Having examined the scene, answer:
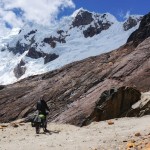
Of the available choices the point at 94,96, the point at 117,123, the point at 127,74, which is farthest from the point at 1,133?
the point at 127,74

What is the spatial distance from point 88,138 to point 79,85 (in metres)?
36.7

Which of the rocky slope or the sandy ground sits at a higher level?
the rocky slope

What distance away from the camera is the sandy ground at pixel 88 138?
62.2 ft

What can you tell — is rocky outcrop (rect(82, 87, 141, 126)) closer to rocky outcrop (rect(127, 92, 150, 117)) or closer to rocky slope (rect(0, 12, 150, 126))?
rocky outcrop (rect(127, 92, 150, 117))

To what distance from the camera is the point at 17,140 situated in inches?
931

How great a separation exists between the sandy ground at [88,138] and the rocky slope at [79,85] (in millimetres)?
11616

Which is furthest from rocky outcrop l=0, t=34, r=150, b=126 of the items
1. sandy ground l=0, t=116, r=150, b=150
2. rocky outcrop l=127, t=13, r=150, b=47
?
sandy ground l=0, t=116, r=150, b=150

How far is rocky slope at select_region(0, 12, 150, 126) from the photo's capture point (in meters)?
44.8

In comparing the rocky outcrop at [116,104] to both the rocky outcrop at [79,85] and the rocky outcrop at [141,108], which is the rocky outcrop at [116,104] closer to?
the rocky outcrop at [141,108]

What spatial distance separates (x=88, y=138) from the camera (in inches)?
854

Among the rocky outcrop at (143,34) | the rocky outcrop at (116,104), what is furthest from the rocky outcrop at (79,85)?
the rocky outcrop at (116,104)

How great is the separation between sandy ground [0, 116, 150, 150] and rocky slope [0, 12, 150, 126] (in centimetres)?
1162

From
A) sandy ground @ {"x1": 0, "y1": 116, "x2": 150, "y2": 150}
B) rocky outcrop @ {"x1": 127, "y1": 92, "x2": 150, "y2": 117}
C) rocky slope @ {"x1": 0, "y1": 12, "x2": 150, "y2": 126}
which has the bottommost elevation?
sandy ground @ {"x1": 0, "y1": 116, "x2": 150, "y2": 150}

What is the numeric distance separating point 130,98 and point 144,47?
75.5 ft
